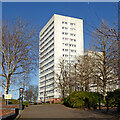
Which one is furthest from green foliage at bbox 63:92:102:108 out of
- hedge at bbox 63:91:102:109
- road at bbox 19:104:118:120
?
road at bbox 19:104:118:120

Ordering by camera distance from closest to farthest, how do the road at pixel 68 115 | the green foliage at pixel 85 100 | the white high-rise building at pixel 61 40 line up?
1. the road at pixel 68 115
2. the green foliage at pixel 85 100
3. the white high-rise building at pixel 61 40

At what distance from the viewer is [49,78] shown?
84062 mm

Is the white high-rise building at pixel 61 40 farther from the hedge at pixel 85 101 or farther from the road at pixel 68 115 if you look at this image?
the road at pixel 68 115

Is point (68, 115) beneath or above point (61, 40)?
beneath

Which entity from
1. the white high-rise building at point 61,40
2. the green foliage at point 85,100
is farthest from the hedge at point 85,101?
the white high-rise building at point 61,40

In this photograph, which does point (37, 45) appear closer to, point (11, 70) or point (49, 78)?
point (11, 70)

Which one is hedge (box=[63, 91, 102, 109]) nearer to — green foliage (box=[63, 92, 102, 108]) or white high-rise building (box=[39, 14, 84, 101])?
green foliage (box=[63, 92, 102, 108])

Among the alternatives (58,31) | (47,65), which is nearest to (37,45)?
(58,31)

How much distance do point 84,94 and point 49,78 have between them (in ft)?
220

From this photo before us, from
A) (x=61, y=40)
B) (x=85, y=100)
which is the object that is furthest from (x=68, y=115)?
(x=61, y=40)

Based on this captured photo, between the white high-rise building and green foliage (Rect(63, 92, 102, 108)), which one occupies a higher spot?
the white high-rise building

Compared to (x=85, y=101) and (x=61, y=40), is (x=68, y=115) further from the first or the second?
(x=61, y=40)

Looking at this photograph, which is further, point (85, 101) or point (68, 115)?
point (85, 101)

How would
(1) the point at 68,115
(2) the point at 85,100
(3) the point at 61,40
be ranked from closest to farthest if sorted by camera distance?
(1) the point at 68,115 → (2) the point at 85,100 → (3) the point at 61,40
